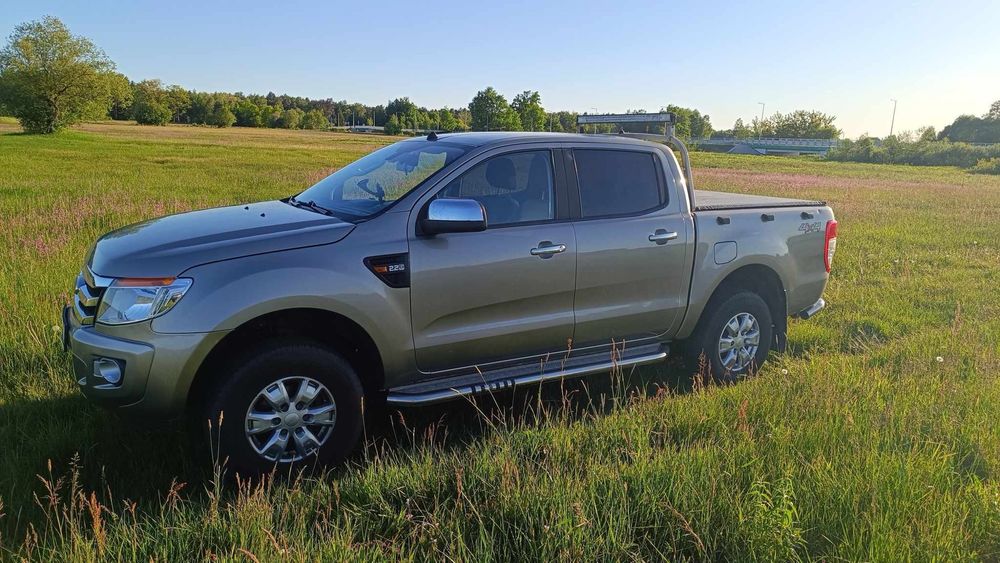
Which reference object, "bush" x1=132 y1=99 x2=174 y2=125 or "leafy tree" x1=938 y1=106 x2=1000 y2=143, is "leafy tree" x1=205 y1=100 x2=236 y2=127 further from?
"leafy tree" x1=938 y1=106 x2=1000 y2=143

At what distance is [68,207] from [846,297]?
11856 millimetres

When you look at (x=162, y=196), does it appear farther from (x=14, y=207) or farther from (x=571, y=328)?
(x=571, y=328)

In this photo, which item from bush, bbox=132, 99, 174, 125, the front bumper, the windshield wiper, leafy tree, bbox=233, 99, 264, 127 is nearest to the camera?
the front bumper

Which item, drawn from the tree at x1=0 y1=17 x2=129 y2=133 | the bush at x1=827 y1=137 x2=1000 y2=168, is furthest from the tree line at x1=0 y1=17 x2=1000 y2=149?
the bush at x1=827 y1=137 x2=1000 y2=168

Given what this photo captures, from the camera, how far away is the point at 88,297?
3428 mm

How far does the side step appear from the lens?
3.71 metres

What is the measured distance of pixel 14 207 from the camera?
11.2m

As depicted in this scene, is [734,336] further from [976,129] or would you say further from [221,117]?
[976,129]

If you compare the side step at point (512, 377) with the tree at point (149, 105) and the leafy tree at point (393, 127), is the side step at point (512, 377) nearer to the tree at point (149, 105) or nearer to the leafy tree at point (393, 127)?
the leafy tree at point (393, 127)

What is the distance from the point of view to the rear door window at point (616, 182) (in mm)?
4445

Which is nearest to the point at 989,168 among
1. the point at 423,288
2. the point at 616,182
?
the point at 616,182

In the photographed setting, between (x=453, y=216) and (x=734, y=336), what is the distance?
2638 mm

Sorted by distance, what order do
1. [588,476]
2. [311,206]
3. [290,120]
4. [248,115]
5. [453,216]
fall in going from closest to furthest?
1. [588,476]
2. [453,216]
3. [311,206]
4. [248,115]
5. [290,120]

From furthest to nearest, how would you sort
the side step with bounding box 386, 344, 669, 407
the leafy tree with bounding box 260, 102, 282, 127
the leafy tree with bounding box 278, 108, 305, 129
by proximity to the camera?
1. the leafy tree with bounding box 260, 102, 282, 127
2. the leafy tree with bounding box 278, 108, 305, 129
3. the side step with bounding box 386, 344, 669, 407
